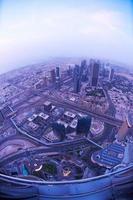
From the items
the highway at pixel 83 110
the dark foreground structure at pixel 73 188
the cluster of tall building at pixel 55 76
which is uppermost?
the cluster of tall building at pixel 55 76

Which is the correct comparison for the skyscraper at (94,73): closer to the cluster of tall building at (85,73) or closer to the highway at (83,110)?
the cluster of tall building at (85,73)

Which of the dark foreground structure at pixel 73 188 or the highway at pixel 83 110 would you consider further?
the highway at pixel 83 110

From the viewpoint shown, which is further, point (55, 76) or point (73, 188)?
point (55, 76)

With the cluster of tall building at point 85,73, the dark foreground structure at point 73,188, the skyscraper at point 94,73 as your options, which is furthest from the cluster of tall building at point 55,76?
the dark foreground structure at point 73,188

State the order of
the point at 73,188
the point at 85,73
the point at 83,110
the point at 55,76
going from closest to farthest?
the point at 73,188 < the point at 83,110 < the point at 55,76 < the point at 85,73

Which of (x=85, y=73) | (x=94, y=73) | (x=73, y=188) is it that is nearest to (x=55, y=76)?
(x=85, y=73)

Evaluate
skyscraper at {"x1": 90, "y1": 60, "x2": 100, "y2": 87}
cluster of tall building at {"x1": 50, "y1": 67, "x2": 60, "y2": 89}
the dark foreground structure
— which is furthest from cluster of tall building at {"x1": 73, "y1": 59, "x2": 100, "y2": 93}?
the dark foreground structure

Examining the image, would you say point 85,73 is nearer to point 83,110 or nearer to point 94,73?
point 94,73

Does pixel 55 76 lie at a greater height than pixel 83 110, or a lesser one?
greater
